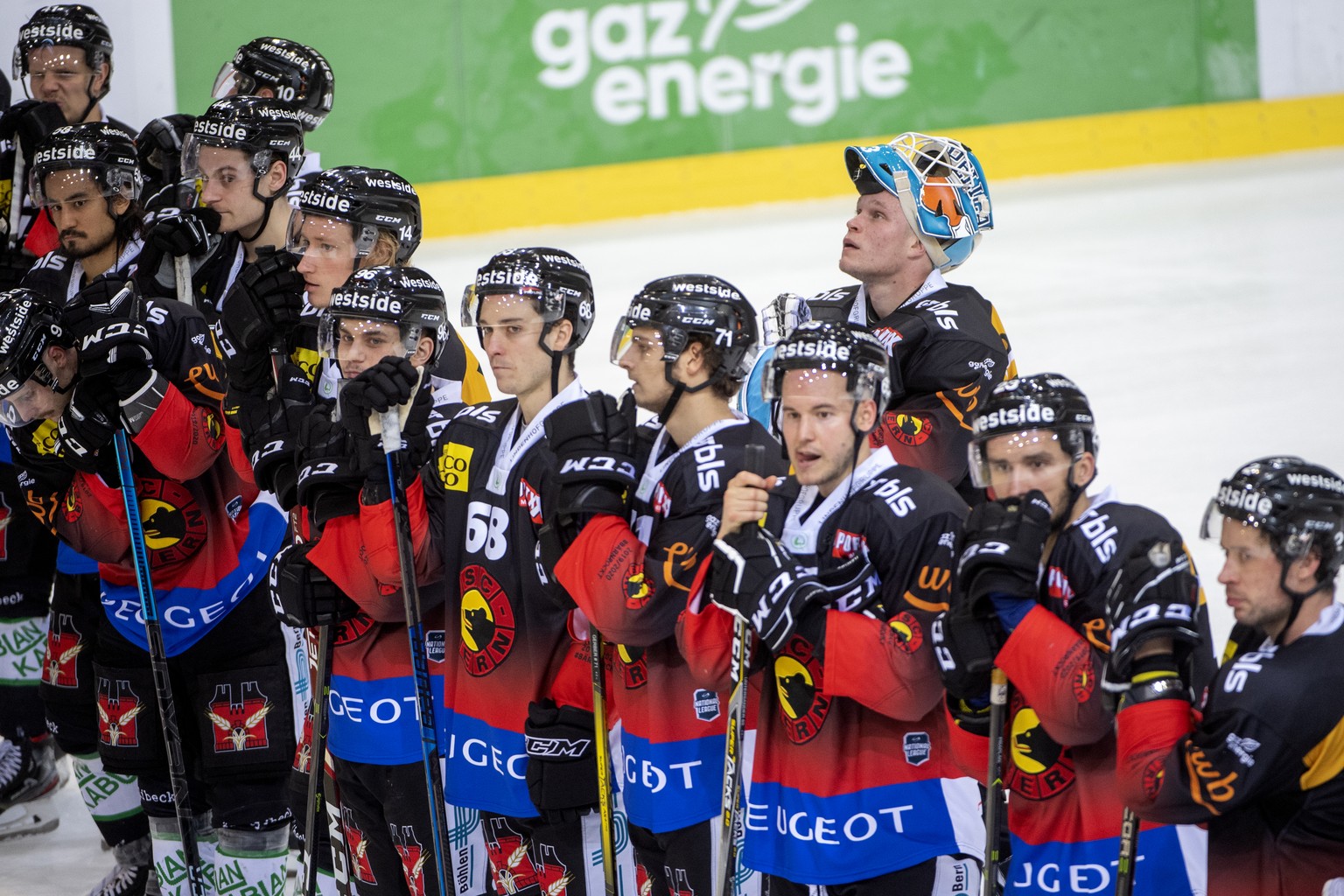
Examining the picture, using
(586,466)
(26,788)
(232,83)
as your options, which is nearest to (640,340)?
(586,466)

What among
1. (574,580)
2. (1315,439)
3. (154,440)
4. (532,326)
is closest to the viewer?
(574,580)

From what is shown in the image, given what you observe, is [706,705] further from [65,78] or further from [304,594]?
[65,78]

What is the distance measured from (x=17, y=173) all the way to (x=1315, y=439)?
5251 mm

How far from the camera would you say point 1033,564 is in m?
2.80

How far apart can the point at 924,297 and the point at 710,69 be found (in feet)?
32.8

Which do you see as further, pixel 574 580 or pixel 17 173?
pixel 17 173

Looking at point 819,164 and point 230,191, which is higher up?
point 819,164

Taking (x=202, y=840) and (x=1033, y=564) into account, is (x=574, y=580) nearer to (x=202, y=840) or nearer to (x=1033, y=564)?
(x=1033, y=564)

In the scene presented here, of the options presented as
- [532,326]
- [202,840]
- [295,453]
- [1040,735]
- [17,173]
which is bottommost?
[202,840]

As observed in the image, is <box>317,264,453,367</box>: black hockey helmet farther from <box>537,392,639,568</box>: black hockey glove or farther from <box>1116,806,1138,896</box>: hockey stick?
<box>1116,806,1138,896</box>: hockey stick

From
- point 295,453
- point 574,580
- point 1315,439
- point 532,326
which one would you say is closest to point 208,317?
point 295,453

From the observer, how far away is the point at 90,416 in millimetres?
4199

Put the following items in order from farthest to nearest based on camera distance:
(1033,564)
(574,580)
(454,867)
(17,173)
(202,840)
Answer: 1. (17,173)
2. (202,840)
3. (454,867)
4. (574,580)
5. (1033,564)

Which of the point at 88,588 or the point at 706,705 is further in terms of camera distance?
the point at 88,588
